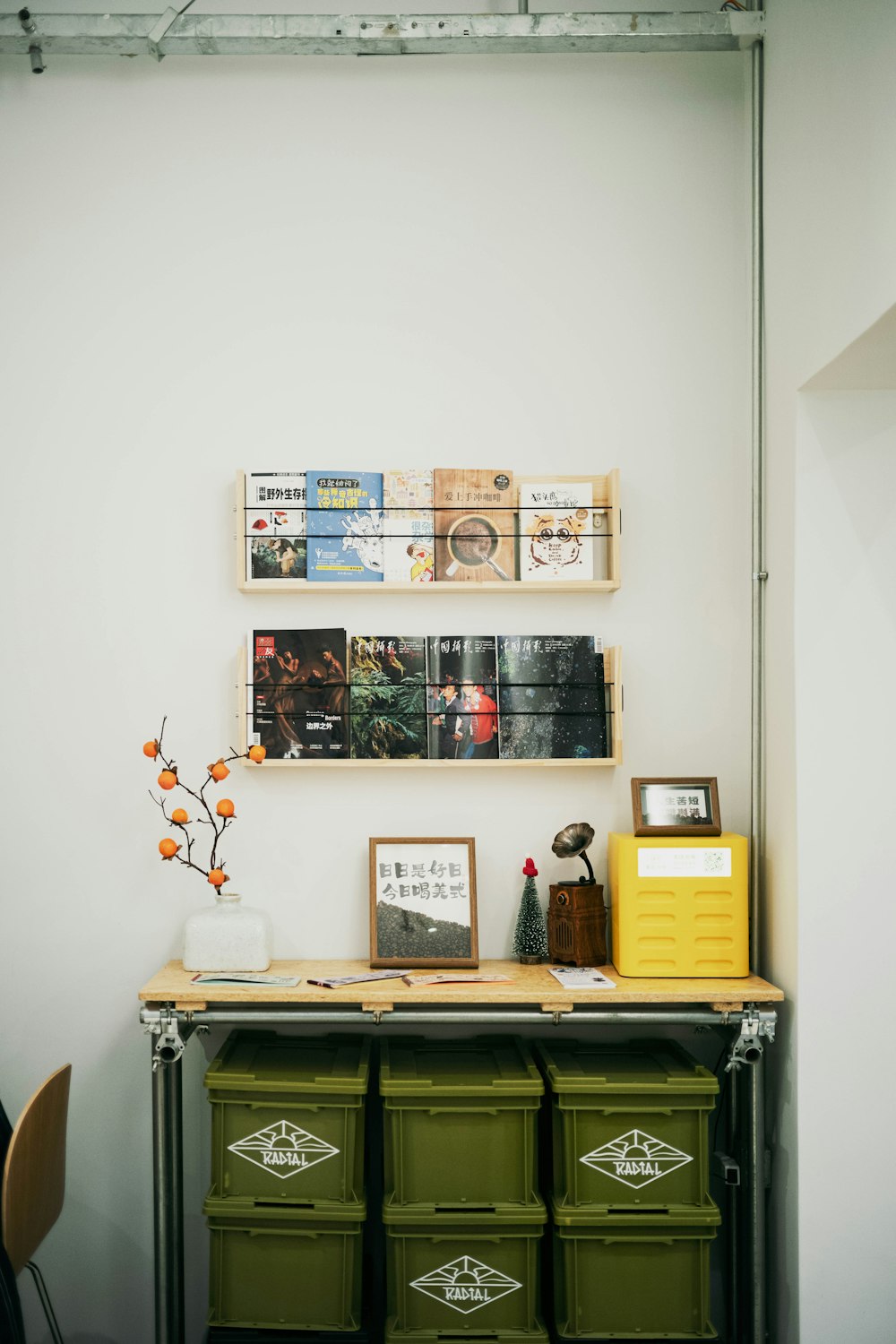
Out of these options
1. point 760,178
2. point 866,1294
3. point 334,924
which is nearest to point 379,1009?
point 334,924

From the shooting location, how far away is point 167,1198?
8.06ft

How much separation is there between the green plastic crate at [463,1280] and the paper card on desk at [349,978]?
0.55 m

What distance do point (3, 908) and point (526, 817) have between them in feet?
4.92

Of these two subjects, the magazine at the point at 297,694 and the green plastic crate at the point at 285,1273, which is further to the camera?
the magazine at the point at 297,694

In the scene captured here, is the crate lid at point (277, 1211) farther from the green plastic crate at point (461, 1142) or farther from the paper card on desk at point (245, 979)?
the paper card on desk at point (245, 979)

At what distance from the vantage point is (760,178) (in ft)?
9.23

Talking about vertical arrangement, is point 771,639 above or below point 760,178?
below

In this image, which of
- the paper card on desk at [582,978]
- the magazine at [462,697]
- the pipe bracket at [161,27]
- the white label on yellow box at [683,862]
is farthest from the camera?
the magazine at [462,697]

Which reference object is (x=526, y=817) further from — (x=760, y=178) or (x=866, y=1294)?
(x=760, y=178)

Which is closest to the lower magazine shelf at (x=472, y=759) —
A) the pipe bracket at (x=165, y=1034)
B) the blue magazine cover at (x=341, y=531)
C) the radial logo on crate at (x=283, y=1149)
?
the blue magazine cover at (x=341, y=531)

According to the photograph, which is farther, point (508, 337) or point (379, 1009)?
point (508, 337)

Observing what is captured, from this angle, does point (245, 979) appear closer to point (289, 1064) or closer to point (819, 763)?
point (289, 1064)

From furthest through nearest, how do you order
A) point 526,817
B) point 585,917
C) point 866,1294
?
point 526,817
point 585,917
point 866,1294

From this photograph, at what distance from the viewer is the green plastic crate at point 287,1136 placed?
7.86 feet
